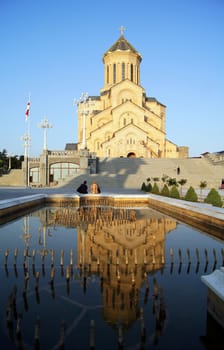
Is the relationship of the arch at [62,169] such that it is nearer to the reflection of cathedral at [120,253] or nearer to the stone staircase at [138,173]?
the stone staircase at [138,173]

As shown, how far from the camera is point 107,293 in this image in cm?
494

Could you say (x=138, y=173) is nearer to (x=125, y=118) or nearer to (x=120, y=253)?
(x=125, y=118)

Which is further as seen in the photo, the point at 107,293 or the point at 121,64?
the point at 121,64

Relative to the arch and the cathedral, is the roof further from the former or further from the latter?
the arch

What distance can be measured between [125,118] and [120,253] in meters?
47.0

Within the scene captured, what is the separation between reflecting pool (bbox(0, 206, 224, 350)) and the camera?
3.68 meters

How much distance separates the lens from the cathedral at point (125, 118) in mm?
49000

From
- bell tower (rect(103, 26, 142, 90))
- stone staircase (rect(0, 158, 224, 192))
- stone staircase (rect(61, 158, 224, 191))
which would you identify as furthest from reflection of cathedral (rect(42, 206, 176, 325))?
bell tower (rect(103, 26, 142, 90))

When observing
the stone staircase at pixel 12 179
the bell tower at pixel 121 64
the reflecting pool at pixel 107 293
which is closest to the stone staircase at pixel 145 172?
the stone staircase at pixel 12 179

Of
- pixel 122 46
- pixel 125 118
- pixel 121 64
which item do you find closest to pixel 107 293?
pixel 125 118

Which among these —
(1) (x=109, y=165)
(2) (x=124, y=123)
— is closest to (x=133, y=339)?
(1) (x=109, y=165)

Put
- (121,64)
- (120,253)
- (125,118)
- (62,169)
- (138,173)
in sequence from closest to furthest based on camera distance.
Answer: (120,253) < (138,173) < (62,169) < (125,118) < (121,64)

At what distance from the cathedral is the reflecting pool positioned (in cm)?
4004

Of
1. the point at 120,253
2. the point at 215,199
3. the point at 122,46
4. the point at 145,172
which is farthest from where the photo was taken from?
the point at 122,46
